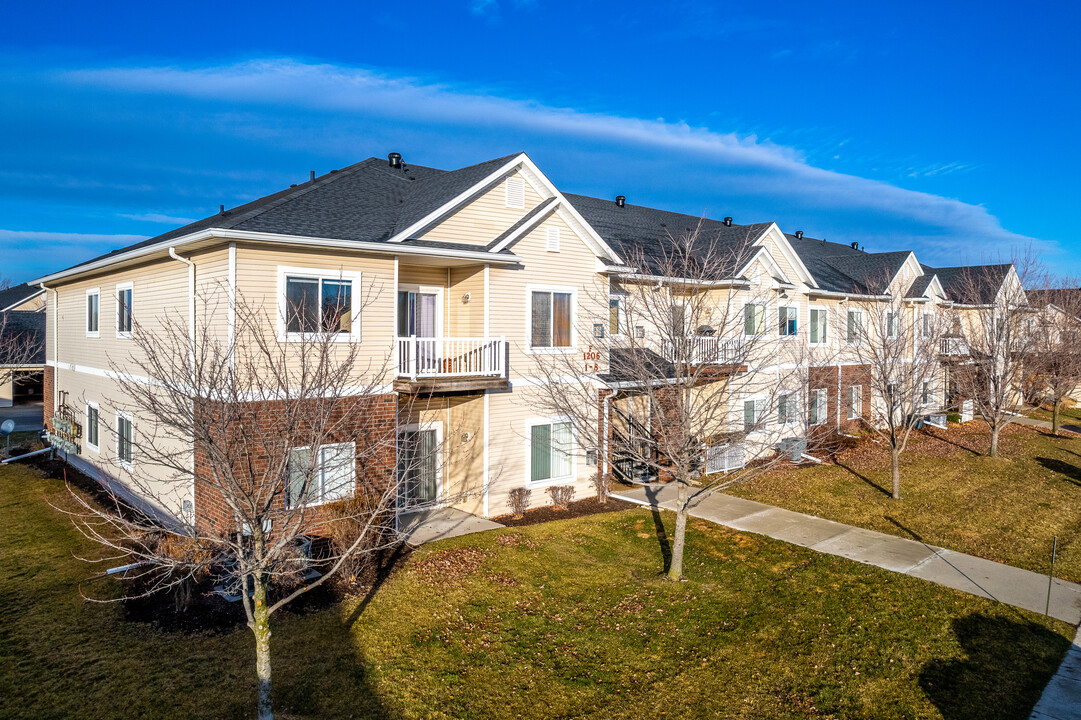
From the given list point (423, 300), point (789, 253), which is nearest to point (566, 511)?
point (423, 300)

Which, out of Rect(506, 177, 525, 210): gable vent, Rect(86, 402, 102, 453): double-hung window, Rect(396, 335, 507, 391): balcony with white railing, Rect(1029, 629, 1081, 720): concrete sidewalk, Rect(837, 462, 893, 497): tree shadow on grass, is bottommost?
Rect(1029, 629, 1081, 720): concrete sidewalk

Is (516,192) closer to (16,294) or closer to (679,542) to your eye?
(679,542)

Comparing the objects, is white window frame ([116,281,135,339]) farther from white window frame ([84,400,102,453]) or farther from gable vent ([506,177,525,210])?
gable vent ([506,177,525,210])

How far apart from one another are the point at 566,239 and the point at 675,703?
1168 centimetres

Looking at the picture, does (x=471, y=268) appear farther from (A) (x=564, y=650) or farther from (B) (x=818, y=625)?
(B) (x=818, y=625)

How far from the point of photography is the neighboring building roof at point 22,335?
29.3m

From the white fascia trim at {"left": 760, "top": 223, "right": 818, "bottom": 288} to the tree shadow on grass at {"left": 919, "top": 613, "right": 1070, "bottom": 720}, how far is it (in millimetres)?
15457

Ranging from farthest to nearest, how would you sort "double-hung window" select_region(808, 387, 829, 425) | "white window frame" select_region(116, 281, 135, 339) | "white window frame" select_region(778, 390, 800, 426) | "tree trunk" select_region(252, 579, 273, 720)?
"double-hung window" select_region(808, 387, 829, 425)
"white window frame" select_region(116, 281, 135, 339)
"white window frame" select_region(778, 390, 800, 426)
"tree trunk" select_region(252, 579, 273, 720)

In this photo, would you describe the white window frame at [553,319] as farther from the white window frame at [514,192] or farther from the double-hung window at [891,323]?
the double-hung window at [891,323]

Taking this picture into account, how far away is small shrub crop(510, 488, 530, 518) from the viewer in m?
15.9

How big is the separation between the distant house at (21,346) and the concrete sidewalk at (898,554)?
28967 mm

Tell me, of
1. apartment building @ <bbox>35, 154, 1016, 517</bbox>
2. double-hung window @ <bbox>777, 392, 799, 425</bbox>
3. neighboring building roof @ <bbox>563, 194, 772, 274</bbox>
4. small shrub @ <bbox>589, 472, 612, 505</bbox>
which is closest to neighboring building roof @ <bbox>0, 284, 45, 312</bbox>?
apartment building @ <bbox>35, 154, 1016, 517</bbox>

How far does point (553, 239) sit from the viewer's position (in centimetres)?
1659

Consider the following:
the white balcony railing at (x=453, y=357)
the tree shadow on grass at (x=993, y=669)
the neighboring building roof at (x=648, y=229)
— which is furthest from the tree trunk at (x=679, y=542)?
the neighboring building roof at (x=648, y=229)
